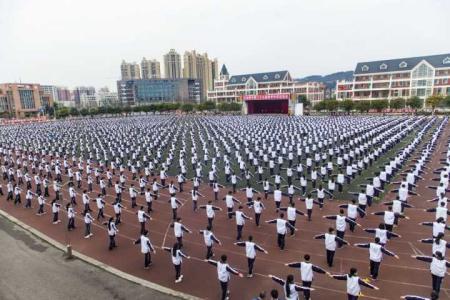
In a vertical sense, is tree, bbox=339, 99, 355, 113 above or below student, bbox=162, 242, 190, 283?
above

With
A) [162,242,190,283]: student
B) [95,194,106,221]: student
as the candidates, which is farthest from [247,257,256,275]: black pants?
[95,194,106,221]: student

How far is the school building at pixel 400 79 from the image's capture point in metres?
63.3

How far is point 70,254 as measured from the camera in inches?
372

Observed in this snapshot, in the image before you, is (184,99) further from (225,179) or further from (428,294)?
(428,294)

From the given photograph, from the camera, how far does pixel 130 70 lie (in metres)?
175

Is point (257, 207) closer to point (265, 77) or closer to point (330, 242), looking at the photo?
point (330, 242)

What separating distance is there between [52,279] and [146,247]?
2.56 meters

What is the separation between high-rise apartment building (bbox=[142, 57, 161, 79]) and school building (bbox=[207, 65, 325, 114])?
80.2m

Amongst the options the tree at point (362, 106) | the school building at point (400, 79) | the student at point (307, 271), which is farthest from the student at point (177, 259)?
the school building at point (400, 79)

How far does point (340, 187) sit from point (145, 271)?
371 inches

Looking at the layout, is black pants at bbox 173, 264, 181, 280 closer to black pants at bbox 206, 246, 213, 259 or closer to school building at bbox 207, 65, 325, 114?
black pants at bbox 206, 246, 213, 259

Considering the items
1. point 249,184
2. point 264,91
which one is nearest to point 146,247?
point 249,184

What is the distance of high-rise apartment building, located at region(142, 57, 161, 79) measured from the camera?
560ft

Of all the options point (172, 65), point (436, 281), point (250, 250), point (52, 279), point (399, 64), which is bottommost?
point (52, 279)
